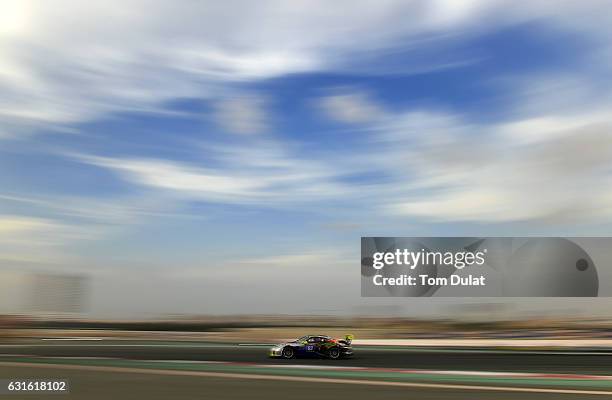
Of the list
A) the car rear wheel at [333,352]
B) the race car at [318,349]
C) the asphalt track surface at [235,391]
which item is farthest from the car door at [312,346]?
the asphalt track surface at [235,391]

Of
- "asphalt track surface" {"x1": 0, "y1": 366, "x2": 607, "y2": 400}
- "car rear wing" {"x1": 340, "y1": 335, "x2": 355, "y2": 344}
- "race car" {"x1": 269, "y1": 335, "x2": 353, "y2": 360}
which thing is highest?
"car rear wing" {"x1": 340, "y1": 335, "x2": 355, "y2": 344}

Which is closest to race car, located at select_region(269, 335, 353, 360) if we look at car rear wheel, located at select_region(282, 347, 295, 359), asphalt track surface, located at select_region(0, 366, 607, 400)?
A: car rear wheel, located at select_region(282, 347, 295, 359)

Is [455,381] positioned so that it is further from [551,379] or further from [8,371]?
[8,371]

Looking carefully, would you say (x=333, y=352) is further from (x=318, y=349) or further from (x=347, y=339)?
(x=347, y=339)

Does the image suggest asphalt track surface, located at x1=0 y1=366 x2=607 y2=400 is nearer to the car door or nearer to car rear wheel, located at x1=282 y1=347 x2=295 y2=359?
car rear wheel, located at x1=282 y1=347 x2=295 y2=359

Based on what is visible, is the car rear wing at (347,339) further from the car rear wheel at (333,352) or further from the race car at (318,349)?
the car rear wheel at (333,352)

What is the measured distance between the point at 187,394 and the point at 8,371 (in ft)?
34.3

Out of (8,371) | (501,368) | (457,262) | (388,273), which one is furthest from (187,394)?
(457,262)

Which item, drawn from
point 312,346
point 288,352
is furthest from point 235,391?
point 312,346

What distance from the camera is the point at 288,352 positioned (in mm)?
24938

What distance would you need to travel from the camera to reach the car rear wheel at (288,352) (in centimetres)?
2486

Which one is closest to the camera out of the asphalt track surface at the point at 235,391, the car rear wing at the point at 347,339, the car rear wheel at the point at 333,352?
the asphalt track surface at the point at 235,391

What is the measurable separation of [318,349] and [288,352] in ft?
4.78

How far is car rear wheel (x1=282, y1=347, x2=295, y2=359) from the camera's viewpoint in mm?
24859
